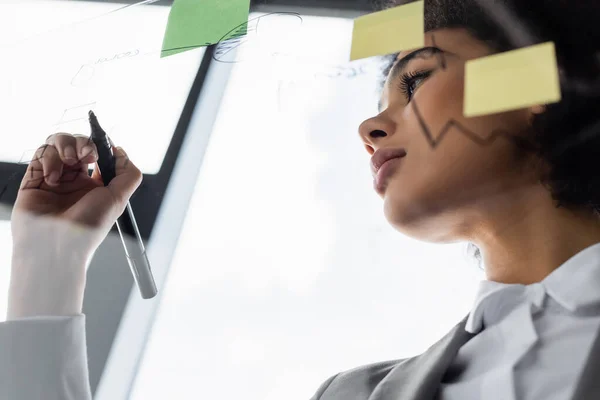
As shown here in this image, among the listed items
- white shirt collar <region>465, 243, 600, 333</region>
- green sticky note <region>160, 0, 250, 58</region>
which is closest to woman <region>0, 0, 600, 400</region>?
white shirt collar <region>465, 243, 600, 333</region>

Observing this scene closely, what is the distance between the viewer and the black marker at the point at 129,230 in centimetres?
50

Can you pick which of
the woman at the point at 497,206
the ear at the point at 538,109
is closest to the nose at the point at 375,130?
the woman at the point at 497,206

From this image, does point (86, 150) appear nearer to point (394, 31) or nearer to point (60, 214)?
point (60, 214)

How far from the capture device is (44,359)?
421 mm

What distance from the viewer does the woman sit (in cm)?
34

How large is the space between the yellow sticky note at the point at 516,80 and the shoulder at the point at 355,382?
0.26 metres

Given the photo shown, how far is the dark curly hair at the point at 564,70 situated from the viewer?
33 cm

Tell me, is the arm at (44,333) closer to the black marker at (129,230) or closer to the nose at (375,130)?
the black marker at (129,230)

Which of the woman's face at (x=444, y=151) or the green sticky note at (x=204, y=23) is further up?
the green sticky note at (x=204, y=23)

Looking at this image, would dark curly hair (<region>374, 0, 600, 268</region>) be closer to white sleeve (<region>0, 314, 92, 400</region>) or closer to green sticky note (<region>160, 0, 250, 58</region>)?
green sticky note (<region>160, 0, 250, 58</region>)

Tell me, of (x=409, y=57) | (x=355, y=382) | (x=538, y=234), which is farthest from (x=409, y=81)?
(x=355, y=382)

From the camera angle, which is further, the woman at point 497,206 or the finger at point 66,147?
the finger at point 66,147

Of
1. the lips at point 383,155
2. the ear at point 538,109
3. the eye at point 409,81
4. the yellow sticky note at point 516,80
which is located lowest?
the lips at point 383,155

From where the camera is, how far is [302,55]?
54 cm
